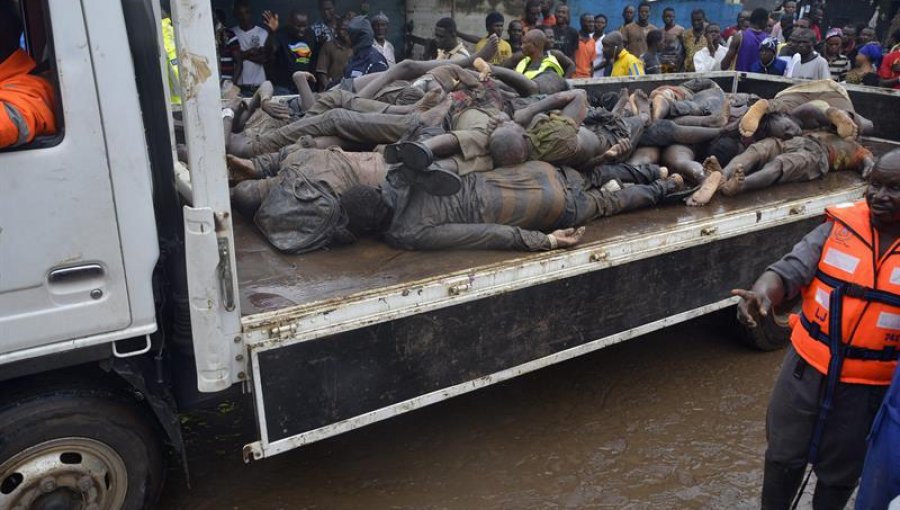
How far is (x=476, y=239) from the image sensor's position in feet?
10.7

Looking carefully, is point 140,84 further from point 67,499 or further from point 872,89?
point 872,89

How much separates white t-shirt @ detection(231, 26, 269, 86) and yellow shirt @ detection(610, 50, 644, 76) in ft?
13.1

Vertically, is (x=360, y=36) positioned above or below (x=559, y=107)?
above

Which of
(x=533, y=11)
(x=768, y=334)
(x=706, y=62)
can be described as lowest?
(x=768, y=334)

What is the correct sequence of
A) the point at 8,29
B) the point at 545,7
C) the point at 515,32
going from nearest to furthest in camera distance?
1. the point at 8,29
2. the point at 515,32
3. the point at 545,7

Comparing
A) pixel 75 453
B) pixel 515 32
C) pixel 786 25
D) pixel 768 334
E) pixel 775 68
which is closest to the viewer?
pixel 75 453

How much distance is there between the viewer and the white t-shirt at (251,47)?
24.8 ft

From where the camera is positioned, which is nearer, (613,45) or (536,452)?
(536,452)

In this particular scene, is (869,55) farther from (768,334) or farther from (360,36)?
(360,36)

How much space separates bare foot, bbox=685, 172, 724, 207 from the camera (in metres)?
4.09

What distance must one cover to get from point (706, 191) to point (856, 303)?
2033 millimetres

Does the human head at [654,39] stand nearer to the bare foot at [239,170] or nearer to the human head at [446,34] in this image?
the human head at [446,34]

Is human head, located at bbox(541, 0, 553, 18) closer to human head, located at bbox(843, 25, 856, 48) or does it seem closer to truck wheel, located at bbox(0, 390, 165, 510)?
human head, located at bbox(843, 25, 856, 48)

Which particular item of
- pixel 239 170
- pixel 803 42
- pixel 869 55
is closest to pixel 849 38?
pixel 869 55
